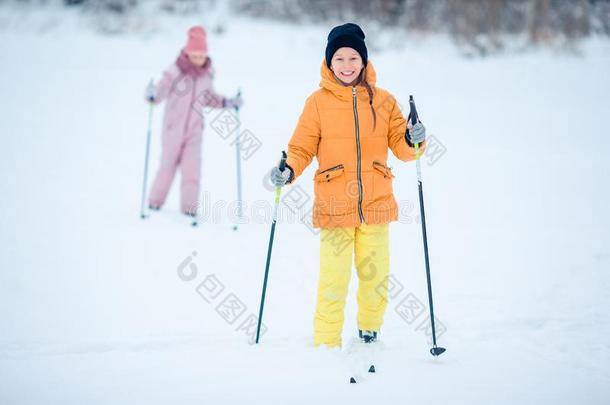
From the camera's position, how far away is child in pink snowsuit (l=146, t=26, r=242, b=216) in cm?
541

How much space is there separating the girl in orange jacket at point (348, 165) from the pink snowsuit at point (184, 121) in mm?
2882

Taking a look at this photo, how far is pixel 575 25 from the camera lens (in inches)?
557

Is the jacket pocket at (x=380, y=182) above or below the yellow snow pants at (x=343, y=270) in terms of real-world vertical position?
above

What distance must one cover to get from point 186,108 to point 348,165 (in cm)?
311

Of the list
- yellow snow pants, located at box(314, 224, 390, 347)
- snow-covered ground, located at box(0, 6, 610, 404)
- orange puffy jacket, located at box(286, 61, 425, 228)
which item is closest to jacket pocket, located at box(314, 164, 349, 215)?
orange puffy jacket, located at box(286, 61, 425, 228)

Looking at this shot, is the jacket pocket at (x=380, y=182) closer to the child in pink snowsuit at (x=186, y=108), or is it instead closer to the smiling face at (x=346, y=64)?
the smiling face at (x=346, y=64)

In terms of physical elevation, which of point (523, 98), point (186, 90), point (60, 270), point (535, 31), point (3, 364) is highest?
point (535, 31)

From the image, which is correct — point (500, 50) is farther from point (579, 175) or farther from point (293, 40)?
point (579, 175)

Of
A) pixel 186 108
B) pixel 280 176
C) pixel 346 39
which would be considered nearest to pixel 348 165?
pixel 280 176

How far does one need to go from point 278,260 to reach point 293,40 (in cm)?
1043

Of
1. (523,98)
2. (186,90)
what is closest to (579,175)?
(523,98)

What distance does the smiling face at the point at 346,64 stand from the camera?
111 inches

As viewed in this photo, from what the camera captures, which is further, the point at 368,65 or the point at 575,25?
the point at 575,25

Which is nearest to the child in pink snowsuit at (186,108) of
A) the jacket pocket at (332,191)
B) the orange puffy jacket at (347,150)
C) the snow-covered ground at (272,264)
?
the snow-covered ground at (272,264)
